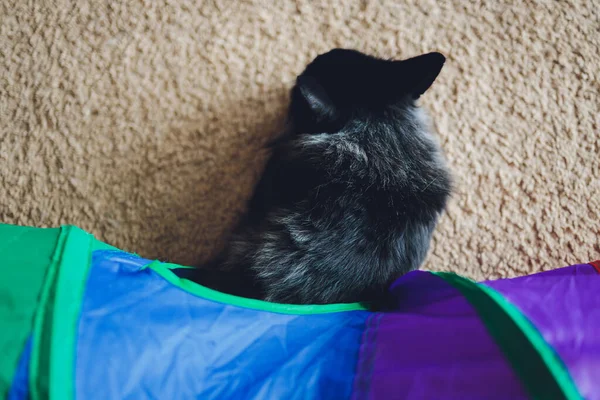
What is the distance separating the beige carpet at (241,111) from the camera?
1.09m

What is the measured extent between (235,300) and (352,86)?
0.51 m

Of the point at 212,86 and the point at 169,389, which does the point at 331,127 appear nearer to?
the point at 212,86

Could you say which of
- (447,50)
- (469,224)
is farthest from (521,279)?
(447,50)

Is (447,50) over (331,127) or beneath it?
over

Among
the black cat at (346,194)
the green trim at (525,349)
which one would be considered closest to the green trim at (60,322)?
the black cat at (346,194)

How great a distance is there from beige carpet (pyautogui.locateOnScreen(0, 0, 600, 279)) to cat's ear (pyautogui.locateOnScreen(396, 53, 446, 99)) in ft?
0.77

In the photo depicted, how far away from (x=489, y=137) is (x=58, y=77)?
1.13 meters

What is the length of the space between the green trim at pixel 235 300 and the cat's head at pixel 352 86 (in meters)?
0.37

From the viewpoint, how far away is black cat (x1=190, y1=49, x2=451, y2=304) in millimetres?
827

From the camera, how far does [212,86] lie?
1.11m

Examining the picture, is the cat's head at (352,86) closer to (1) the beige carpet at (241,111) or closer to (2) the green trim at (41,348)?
(1) the beige carpet at (241,111)

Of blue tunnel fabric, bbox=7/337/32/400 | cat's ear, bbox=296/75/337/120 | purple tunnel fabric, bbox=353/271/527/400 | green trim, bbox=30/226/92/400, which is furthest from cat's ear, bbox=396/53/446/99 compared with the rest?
blue tunnel fabric, bbox=7/337/32/400

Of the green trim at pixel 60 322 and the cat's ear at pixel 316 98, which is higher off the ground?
the cat's ear at pixel 316 98

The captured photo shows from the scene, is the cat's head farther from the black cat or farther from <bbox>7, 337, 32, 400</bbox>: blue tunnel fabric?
<bbox>7, 337, 32, 400</bbox>: blue tunnel fabric
